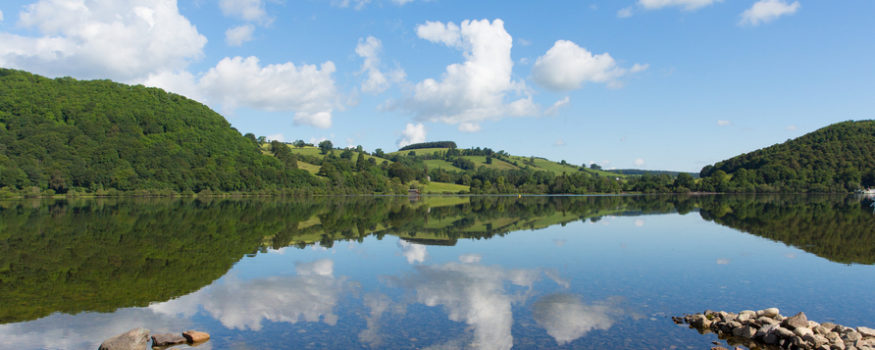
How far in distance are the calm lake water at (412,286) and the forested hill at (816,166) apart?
140683 millimetres

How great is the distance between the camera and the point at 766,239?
3353 cm

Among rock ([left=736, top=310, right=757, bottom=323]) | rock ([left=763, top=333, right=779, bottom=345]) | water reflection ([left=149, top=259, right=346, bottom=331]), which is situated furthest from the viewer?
water reflection ([left=149, top=259, right=346, bottom=331])

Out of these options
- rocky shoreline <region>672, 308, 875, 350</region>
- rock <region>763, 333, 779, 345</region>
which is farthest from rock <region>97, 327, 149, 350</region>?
rock <region>763, 333, 779, 345</region>

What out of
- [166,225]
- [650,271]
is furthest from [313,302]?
[166,225]

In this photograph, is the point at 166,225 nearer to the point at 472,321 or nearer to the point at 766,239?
the point at 472,321

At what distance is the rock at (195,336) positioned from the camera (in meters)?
12.1

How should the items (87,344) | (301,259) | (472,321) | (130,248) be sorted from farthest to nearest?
1. (130,248)
2. (301,259)
3. (472,321)
4. (87,344)

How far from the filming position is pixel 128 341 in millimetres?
11391

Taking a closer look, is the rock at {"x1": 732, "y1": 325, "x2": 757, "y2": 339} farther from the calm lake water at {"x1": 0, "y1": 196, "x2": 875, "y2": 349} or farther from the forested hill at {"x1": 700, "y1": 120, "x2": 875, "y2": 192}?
the forested hill at {"x1": 700, "y1": 120, "x2": 875, "y2": 192}

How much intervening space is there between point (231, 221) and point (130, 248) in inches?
738

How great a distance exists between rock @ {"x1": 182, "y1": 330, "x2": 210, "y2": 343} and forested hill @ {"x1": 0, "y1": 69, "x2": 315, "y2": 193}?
112m

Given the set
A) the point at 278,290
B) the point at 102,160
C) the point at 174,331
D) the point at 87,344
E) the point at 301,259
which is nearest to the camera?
the point at 87,344

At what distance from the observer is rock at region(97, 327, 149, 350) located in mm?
11234

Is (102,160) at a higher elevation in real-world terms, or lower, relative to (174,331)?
higher
